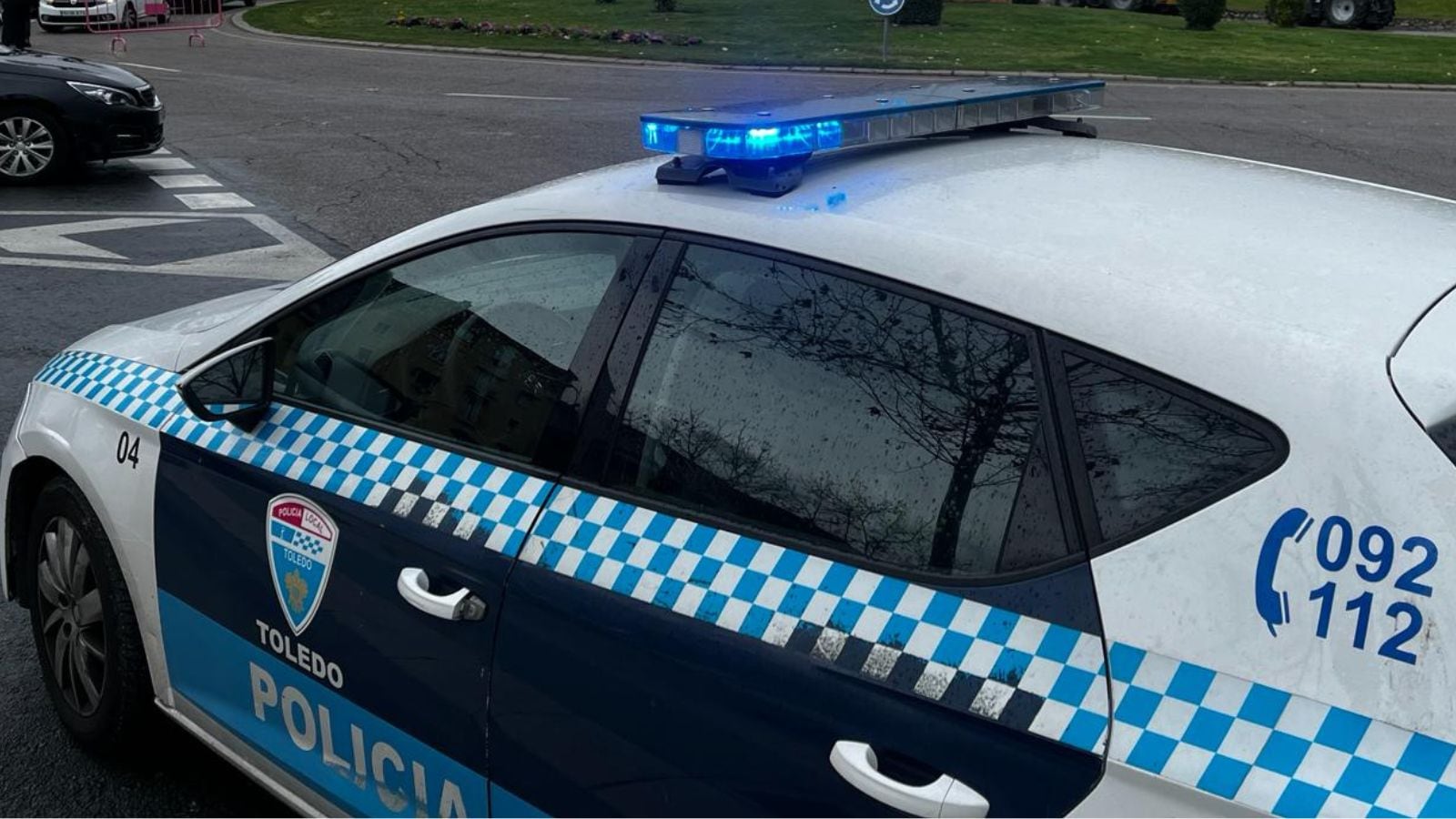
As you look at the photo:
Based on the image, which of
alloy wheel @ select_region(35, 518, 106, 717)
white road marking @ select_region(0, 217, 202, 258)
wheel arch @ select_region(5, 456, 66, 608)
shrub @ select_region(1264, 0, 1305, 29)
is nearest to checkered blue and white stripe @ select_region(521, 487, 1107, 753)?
alloy wheel @ select_region(35, 518, 106, 717)

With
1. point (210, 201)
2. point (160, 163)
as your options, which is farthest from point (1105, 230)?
point (160, 163)

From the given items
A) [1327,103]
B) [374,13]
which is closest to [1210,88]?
[1327,103]

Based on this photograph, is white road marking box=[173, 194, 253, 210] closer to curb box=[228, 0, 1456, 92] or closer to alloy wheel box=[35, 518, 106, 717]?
alloy wheel box=[35, 518, 106, 717]

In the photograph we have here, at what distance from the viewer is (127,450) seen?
10.9 feet

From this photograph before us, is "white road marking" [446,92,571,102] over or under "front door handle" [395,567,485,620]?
under

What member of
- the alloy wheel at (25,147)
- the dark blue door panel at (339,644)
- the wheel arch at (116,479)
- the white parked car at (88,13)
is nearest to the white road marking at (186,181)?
the alloy wheel at (25,147)

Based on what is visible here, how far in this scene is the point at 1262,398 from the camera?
6.06ft

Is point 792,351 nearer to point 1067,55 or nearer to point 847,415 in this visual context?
point 847,415

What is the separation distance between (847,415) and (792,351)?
0.16 m

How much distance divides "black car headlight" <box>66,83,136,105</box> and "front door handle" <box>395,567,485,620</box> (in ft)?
35.9

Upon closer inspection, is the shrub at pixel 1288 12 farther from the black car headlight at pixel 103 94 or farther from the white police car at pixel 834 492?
the white police car at pixel 834 492

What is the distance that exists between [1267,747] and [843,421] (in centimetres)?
78

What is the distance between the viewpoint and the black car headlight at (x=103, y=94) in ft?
39.9

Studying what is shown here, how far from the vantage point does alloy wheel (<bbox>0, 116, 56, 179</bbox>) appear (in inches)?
472
